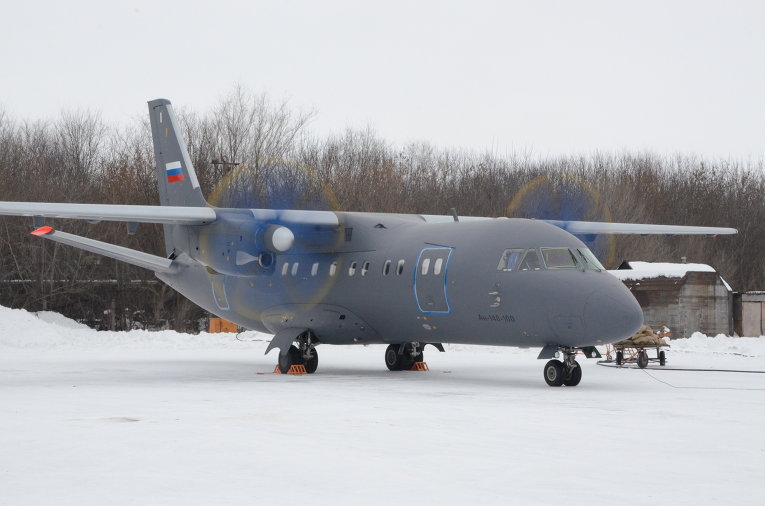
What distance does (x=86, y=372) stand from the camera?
63.1ft

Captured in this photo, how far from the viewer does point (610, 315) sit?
14.5 meters

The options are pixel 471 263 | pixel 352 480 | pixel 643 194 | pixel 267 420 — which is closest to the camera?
pixel 352 480

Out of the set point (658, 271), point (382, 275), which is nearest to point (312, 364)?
point (382, 275)

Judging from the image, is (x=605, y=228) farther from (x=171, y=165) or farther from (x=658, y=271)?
(x=658, y=271)

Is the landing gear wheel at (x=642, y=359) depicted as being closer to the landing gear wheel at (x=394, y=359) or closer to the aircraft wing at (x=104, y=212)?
the landing gear wheel at (x=394, y=359)

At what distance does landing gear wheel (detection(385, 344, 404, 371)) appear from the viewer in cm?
2005

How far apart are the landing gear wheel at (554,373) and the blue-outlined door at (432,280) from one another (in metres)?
2.12

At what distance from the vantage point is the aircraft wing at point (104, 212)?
54.4 ft

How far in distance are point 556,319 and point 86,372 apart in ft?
32.5

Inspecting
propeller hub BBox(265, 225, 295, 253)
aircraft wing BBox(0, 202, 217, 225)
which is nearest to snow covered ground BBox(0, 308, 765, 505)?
propeller hub BBox(265, 225, 295, 253)

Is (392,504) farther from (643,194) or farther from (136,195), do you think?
(643,194)

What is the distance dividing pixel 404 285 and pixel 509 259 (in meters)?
2.44

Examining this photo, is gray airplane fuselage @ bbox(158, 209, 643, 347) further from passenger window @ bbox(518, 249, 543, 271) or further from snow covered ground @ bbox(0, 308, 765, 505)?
snow covered ground @ bbox(0, 308, 765, 505)

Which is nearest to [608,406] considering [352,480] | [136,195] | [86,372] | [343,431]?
[343,431]
